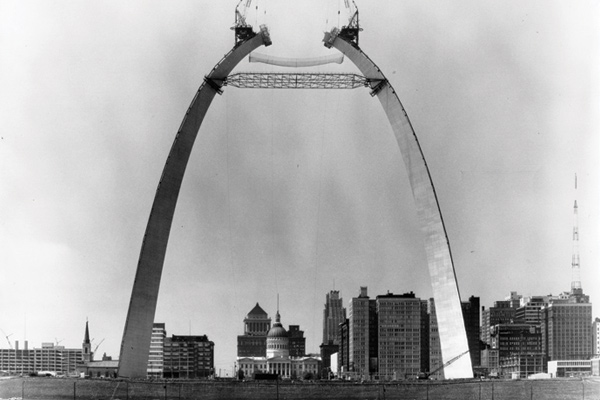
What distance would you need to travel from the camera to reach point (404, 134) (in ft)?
215

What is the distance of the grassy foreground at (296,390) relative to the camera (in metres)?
66.1

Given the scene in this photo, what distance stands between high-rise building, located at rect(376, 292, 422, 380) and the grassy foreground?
3316 inches

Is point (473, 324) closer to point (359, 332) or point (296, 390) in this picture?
point (359, 332)

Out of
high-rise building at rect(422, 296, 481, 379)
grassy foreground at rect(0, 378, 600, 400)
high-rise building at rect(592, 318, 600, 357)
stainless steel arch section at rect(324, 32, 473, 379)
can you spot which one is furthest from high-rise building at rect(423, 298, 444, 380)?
stainless steel arch section at rect(324, 32, 473, 379)

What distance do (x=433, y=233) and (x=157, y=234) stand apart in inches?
752

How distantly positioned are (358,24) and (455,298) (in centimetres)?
2120

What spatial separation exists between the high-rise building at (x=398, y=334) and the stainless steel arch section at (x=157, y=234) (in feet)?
321

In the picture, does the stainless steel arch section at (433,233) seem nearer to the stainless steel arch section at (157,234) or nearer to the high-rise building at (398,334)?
the stainless steel arch section at (157,234)

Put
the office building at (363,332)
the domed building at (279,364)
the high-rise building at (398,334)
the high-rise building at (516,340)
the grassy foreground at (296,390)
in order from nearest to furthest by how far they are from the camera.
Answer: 1. the grassy foreground at (296,390)
2. the high-rise building at (398,334)
3. the office building at (363,332)
4. the domed building at (279,364)
5. the high-rise building at (516,340)

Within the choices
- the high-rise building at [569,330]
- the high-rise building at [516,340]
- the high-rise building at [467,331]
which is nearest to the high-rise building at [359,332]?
the high-rise building at [467,331]

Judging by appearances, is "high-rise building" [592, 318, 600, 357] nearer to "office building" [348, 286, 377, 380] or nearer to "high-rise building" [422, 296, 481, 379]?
"high-rise building" [422, 296, 481, 379]

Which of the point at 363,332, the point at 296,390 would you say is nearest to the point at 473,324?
the point at 363,332

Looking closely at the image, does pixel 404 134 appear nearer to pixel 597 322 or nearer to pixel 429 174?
pixel 429 174

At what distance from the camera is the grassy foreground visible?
217ft
